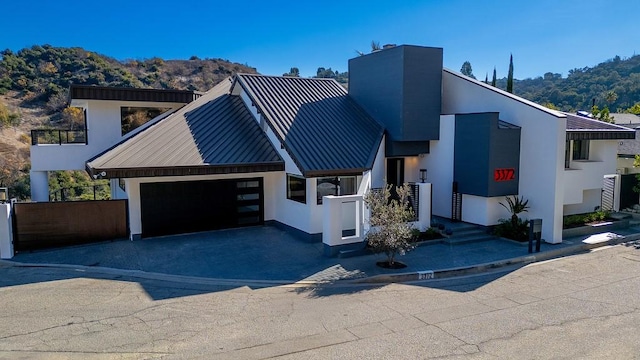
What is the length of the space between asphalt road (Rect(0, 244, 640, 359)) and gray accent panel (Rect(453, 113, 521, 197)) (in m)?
4.47

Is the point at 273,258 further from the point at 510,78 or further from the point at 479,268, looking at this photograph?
the point at 510,78

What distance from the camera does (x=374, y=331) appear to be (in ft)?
27.3

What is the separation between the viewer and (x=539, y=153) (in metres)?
15.5

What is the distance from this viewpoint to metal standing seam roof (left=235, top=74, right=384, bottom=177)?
49.3ft

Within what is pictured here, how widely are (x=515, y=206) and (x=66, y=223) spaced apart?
52.2 feet

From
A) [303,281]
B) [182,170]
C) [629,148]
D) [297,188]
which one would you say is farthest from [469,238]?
[629,148]

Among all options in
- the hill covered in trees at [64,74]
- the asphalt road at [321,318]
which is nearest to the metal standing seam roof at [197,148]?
the asphalt road at [321,318]

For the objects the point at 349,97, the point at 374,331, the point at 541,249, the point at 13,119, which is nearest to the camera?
the point at 374,331

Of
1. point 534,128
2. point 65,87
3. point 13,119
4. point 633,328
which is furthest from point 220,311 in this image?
point 65,87

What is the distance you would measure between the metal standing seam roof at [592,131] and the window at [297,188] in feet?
33.6

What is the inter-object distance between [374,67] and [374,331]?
13115mm

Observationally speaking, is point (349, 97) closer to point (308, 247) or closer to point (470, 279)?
point (308, 247)

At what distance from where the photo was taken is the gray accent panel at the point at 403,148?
17594 millimetres

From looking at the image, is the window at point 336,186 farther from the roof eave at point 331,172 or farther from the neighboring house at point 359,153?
the roof eave at point 331,172
